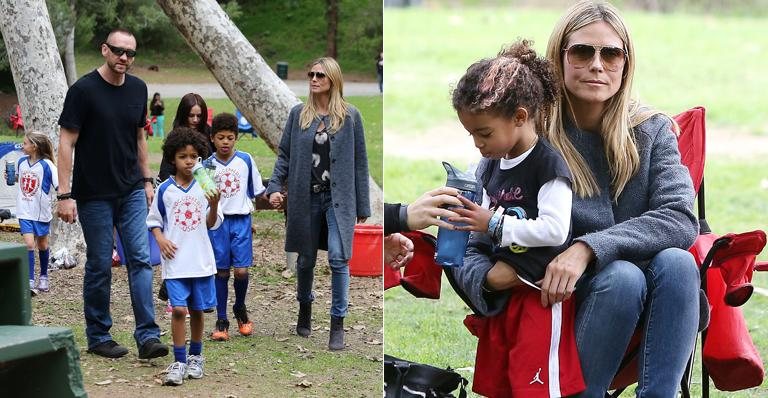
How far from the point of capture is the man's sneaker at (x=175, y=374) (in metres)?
4.71

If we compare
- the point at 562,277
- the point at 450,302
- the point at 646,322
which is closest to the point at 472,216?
the point at 562,277

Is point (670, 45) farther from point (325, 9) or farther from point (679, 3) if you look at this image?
point (325, 9)

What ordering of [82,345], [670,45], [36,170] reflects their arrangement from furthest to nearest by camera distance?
[670,45], [36,170], [82,345]

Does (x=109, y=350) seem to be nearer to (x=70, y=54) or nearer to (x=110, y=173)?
(x=110, y=173)

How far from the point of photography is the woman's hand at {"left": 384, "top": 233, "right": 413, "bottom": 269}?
3.16m

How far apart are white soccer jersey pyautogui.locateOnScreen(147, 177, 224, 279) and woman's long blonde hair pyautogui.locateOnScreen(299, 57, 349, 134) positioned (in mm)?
831

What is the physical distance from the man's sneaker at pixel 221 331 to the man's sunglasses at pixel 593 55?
2840mm

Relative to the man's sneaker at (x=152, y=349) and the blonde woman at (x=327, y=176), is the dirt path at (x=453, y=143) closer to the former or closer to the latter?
the blonde woman at (x=327, y=176)

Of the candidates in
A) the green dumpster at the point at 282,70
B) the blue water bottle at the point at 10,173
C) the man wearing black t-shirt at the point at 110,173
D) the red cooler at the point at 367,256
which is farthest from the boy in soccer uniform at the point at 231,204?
the green dumpster at the point at 282,70

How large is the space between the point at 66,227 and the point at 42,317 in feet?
4.70

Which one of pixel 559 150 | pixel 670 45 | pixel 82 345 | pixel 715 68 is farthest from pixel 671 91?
pixel 559 150

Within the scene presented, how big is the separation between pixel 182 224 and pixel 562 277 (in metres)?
2.06

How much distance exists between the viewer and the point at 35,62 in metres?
7.21

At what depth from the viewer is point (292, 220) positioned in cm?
543
